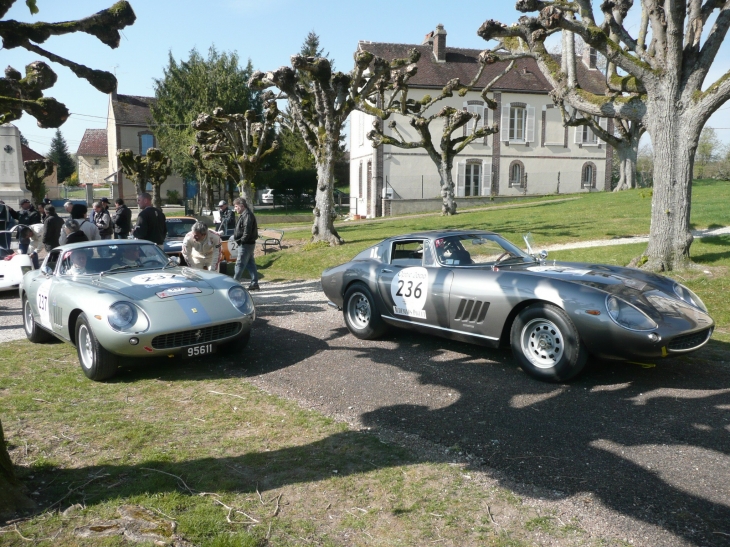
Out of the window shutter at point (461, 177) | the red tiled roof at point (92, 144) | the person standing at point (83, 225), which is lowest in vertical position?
the person standing at point (83, 225)

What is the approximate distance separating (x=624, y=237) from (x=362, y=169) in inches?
994

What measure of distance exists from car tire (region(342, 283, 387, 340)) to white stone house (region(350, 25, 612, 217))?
2888 centimetres

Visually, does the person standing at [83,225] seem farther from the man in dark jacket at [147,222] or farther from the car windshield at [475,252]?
the car windshield at [475,252]

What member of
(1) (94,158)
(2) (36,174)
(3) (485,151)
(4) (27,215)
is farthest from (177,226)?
(1) (94,158)

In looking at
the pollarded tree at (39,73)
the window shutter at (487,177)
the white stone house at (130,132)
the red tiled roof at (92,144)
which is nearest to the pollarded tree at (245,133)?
the pollarded tree at (39,73)

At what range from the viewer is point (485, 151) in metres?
39.0

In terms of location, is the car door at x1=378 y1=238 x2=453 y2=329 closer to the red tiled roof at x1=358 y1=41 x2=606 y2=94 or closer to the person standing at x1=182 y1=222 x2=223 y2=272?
the person standing at x1=182 y1=222 x2=223 y2=272

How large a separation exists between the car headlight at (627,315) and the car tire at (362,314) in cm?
285

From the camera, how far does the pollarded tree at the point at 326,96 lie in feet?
54.5

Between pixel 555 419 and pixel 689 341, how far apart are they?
5.28 feet

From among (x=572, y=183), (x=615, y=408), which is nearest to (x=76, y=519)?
(x=615, y=408)

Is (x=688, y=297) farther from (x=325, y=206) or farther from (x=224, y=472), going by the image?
(x=325, y=206)

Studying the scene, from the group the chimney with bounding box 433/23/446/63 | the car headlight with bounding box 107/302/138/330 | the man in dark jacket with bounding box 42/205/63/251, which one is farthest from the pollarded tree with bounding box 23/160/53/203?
the car headlight with bounding box 107/302/138/330

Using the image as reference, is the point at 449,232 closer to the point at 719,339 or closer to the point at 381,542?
the point at 719,339
